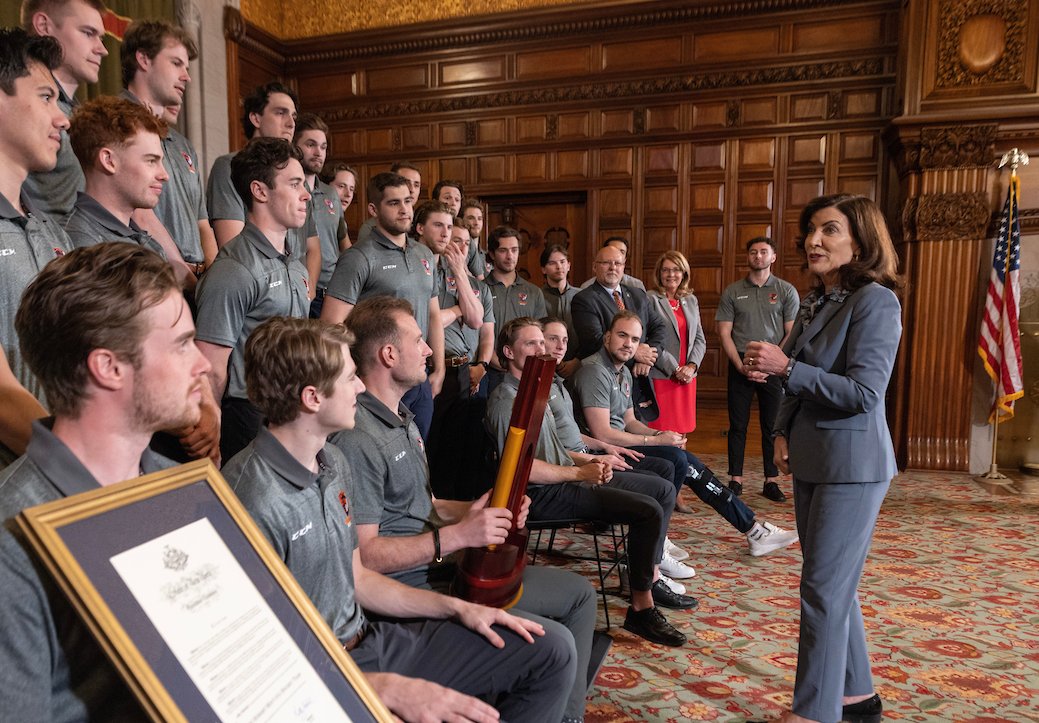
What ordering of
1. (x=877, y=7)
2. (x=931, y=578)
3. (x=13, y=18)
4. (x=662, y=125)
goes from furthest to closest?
1. (x=662, y=125)
2. (x=877, y=7)
3. (x=13, y=18)
4. (x=931, y=578)

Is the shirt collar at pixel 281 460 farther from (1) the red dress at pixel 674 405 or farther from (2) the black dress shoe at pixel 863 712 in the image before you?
(1) the red dress at pixel 674 405

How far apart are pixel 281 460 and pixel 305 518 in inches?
4.6

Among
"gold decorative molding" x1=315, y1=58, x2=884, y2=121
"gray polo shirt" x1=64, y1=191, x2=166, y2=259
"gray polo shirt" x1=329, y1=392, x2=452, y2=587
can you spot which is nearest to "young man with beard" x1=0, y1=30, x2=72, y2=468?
"gray polo shirt" x1=64, y1=191, x2=166, y2=259

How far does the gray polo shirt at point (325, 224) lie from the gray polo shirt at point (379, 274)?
2.40ft

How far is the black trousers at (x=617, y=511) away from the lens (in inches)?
107

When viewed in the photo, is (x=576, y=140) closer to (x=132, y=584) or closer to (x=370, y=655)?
(x=370, y=655)

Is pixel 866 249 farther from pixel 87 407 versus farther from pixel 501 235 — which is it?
pixel 501 235

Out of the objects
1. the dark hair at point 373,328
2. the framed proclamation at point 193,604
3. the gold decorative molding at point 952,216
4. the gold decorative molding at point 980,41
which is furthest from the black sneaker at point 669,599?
the gold decorative molding at point 980,41

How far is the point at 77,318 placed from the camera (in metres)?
0.92

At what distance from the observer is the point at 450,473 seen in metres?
3.00

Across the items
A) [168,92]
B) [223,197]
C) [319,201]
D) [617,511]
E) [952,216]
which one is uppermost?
[168,92]

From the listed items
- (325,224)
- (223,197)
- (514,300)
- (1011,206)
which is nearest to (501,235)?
(514,300)

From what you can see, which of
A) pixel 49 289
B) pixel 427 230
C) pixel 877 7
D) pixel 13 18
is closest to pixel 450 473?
pixel 427 230

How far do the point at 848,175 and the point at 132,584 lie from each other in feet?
22.9
